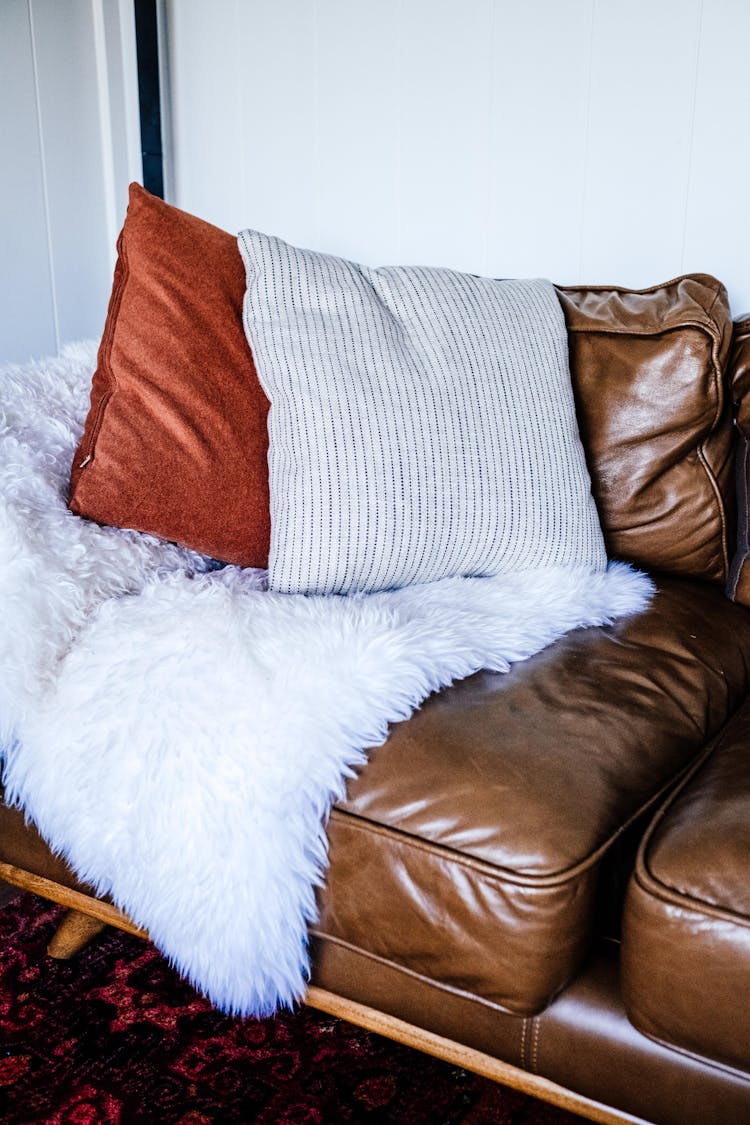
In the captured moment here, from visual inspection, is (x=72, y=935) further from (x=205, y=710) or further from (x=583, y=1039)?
(x=583, y=1039)

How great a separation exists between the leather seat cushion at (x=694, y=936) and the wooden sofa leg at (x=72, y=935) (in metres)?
0.75

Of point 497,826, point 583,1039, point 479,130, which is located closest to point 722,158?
point 479,130

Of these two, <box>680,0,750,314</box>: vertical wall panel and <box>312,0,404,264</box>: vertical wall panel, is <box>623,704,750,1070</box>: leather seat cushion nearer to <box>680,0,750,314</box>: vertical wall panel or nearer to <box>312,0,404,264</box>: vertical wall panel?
<box>680,0,750,314</box>: vertical wall panel

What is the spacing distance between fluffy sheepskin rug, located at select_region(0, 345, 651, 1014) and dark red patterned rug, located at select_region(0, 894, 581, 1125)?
0.18 m

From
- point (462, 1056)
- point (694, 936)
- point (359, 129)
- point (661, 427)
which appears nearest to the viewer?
point (694, 936)

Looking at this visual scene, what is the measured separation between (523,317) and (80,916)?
1013 mm

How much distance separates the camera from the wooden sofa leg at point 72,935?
1271 mm

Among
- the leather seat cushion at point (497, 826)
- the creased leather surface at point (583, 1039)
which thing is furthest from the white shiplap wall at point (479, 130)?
the creased leather surface at point (583, 1039)

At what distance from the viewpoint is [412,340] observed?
50.2 inches

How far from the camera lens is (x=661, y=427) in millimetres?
1414

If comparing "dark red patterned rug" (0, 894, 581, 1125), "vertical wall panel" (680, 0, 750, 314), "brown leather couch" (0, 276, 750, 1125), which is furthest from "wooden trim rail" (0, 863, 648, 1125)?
"vertical wall panel" (680, 0, 750, 314)

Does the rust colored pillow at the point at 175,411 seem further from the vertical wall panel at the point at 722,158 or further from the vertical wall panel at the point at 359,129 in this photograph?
the vertical wall panel at the point at 722,158

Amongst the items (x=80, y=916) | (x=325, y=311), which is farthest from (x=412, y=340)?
(x=80, y=916)

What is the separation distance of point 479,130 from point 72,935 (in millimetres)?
1536
